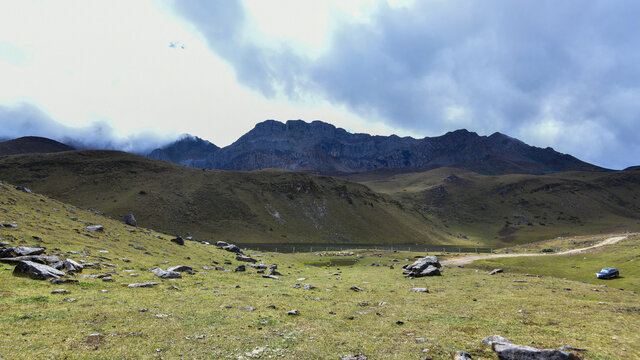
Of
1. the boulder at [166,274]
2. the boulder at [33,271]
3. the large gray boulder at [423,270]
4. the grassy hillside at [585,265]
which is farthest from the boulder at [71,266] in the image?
the grassy hillside at [585,265]

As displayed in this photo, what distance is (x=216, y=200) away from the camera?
505 feet

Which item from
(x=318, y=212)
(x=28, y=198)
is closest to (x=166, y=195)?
(x=318, y=212)

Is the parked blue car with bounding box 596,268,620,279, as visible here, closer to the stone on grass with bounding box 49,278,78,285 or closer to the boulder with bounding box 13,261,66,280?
the stone on grass with bounding box 49,278,78,285

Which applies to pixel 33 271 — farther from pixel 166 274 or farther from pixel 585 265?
pixel 585 265

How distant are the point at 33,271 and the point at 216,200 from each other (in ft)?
465

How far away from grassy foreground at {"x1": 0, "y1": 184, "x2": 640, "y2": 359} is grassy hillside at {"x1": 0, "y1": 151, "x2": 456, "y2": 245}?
112 meters

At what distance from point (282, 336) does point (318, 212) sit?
16060 cm

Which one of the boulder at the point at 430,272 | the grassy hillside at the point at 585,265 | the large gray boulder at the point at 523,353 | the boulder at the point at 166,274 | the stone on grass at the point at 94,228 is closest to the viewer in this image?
the large gray boulder at the point at 523,353

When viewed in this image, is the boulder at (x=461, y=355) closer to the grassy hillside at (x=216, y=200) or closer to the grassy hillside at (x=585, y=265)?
the grassy hillside at (x=585, y=265)

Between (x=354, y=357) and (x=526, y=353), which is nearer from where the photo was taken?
(x=526, y=353)

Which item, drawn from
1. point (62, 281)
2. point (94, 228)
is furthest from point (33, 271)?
point (94, 228)

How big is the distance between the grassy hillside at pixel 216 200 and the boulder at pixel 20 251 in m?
110

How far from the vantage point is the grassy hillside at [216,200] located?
438 feet

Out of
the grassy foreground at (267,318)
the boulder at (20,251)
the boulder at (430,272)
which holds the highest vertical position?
the boulder at (20,251)
